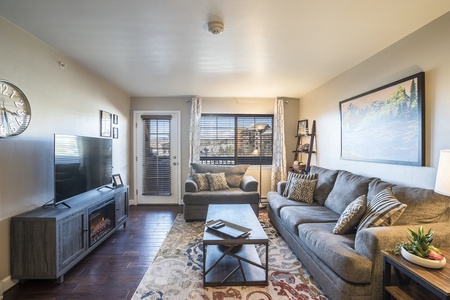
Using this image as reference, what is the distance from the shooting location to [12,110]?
195 centimetres

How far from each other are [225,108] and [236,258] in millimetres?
3344

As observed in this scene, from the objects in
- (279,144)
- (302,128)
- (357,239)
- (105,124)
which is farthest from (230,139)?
(357,239)

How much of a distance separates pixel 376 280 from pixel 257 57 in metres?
2.53

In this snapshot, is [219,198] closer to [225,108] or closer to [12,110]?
[225,108]

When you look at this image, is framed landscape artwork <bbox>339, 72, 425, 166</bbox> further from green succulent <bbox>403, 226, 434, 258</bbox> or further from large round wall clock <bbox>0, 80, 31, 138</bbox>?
large round wall clock <bbox>0, 80, 31, 138</bbox>

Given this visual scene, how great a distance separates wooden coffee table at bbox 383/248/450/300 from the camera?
4.10 ft

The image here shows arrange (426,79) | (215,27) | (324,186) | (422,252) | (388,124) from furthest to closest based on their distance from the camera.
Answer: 1. (324,186)
2. (388,124)
3. (426,79)
4. (215,27)
5. (422,252)

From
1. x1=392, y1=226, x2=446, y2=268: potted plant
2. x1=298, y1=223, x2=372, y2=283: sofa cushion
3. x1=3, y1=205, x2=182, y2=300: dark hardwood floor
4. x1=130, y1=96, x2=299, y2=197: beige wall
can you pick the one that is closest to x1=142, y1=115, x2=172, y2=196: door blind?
x1=130, y1=96, x2=299, y2=197: beige wall

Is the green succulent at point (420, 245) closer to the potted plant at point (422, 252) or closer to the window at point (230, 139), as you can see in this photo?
the potted plant at point (422, 252)

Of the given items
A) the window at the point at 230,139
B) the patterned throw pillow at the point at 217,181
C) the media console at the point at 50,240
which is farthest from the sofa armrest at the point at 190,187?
the media console at the point at 50,240

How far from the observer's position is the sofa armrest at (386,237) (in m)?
1.60

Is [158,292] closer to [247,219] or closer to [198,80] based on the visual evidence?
[247,219]

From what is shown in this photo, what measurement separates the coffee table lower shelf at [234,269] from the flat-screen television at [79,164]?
167 centimetres

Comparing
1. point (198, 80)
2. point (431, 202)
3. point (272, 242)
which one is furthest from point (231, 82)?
point (431, 202)
